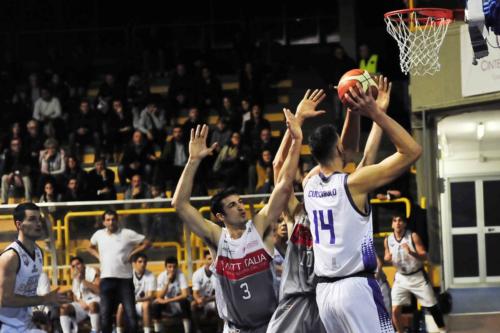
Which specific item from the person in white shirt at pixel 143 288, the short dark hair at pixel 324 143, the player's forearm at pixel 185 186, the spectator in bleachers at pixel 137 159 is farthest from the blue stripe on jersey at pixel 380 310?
the spectator in bleachers at pixel 137 159

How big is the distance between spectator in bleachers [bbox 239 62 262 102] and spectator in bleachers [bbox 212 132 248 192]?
7.98 feet

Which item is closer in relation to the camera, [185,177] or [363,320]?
[363,320]

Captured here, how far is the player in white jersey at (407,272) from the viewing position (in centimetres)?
1400

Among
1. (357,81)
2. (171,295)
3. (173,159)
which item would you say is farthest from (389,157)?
(173,159)

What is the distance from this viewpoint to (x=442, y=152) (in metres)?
19.8

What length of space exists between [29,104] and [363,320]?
1587 cm

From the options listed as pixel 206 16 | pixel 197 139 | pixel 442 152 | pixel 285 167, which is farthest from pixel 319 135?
pixel 206 16

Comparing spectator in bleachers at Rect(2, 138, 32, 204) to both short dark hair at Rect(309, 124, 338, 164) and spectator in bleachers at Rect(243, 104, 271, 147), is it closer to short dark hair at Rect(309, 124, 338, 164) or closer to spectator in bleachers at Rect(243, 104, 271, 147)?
spectator in bleachers at Rect(243, 104, 271, 147)

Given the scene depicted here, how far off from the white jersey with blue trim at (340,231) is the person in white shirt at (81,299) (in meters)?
8.39

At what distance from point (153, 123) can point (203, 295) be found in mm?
5633

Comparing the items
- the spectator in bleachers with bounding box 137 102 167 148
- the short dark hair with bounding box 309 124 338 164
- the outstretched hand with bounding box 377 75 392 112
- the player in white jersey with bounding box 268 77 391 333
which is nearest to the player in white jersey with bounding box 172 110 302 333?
the player in white jersey with bounding box 268 77 391 333

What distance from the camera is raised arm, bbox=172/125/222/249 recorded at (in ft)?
23.7

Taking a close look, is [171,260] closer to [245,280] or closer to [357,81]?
[245,280]

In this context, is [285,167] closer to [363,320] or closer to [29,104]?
[363,320]
